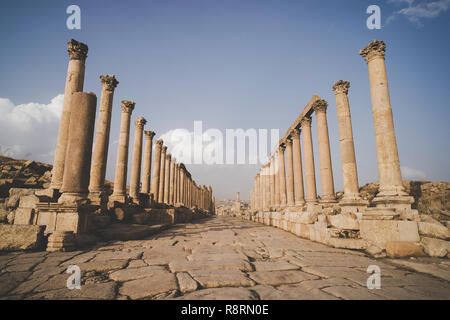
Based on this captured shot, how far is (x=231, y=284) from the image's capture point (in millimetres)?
2934

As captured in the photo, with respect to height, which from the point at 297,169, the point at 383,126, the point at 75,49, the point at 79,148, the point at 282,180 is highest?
the point at 75,49

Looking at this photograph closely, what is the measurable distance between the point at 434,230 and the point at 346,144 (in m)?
5.45

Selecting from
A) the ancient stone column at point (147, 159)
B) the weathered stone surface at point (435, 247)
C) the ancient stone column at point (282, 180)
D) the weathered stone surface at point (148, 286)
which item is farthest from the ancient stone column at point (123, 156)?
the ancient stone column at point (282, 180)

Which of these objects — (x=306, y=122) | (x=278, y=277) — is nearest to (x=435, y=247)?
(x=278, y=277)

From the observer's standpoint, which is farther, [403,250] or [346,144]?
[346,144]

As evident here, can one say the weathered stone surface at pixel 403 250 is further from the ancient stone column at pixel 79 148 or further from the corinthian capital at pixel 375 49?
the ancient stone column at pixel 79 148

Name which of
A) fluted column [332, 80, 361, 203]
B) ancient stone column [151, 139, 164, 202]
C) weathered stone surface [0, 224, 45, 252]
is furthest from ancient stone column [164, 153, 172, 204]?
weathered stone surface [0, 224, 45, 252]

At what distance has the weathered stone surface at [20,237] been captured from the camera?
4715mm

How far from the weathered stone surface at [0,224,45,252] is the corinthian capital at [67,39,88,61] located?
7.80 meters

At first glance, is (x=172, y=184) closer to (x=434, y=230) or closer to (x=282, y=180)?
(x=282, y=180)

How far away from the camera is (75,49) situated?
9711mm

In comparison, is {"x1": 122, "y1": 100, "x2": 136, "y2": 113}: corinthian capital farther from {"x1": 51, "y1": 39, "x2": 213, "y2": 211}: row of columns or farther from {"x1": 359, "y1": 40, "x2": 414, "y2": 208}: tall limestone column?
{"x1": 359, "y1": 40, "x2": 414, "y2": 208}: tall limestone column
